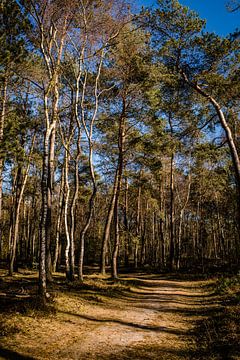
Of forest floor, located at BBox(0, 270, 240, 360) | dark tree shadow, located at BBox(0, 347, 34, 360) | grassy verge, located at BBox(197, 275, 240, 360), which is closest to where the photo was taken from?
dark tree shadow, located at BBox(0, 347, 34, 360)

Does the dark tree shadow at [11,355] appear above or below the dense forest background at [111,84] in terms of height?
below

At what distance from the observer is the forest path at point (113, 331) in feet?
21.1

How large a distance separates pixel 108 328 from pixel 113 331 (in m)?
0.34

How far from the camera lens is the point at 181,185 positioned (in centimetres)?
3897

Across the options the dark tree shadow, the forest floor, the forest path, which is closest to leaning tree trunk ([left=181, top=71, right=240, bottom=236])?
the forest floor

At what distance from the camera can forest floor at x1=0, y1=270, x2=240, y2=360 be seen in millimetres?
6422

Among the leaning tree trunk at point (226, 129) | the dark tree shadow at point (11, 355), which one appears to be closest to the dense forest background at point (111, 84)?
the leaning tree trunk at point (226, 129)

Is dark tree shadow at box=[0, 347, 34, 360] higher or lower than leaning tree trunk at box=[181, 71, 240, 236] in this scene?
lower

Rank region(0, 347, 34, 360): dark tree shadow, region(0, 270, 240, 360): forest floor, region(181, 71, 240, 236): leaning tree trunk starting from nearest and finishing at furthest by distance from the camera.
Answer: region(0, 347, 34, 360): dark tree shadow, region(0, 270, 240, 360): forest floor, region(181, 71, 240, 236): leaning tree trunk

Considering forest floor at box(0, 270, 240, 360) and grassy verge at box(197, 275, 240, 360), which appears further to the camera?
forest floor at box(0, 270, 240, 360)

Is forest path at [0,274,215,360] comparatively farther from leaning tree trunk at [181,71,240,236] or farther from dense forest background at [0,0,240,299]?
leaning tree trunk at [181,71,240,236]

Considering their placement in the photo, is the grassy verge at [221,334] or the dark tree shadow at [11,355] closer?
the dark tree shadow at [11,355]

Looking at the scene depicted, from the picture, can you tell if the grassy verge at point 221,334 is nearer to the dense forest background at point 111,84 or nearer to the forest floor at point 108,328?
the forest floor at point 108,328

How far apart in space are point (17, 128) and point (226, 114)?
1147 cm
